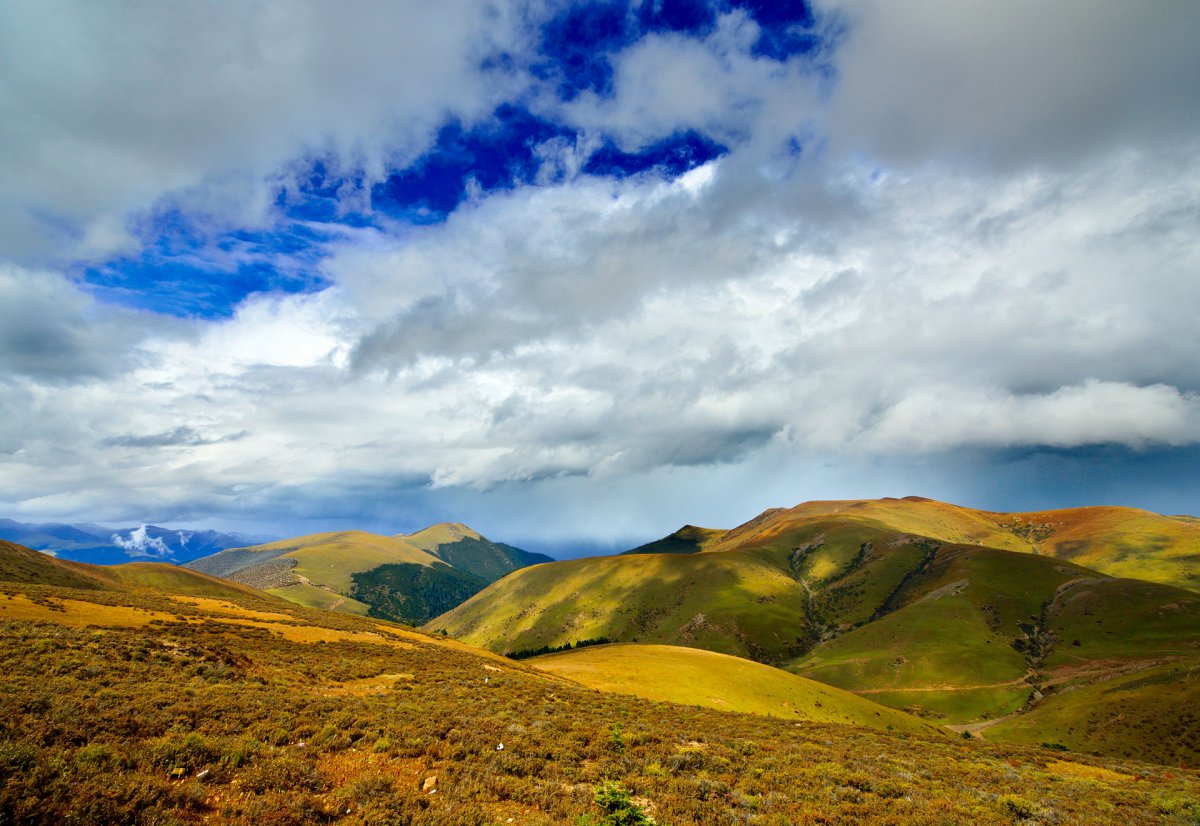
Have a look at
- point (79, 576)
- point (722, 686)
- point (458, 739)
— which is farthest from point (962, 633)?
point (79, 576)

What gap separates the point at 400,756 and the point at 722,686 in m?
48.4

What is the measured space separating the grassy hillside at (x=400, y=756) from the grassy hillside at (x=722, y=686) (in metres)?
16.3

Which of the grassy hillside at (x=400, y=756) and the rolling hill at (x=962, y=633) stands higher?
the grassy hillside at (x=400, y=756)

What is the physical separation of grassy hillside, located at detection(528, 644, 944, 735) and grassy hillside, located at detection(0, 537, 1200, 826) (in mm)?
16304

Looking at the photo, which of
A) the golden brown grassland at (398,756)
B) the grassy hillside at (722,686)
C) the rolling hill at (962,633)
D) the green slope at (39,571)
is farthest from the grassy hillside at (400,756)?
the green slope at (39,571)

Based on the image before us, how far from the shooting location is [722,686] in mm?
54750

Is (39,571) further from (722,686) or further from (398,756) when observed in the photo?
(398,756)

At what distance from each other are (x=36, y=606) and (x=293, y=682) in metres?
23.4

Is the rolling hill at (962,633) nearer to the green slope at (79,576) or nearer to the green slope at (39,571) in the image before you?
the green slope at (79,576)

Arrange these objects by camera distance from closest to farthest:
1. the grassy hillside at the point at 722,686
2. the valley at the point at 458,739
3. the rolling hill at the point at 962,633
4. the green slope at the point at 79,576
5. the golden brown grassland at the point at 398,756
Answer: the golden brown grassland at the point at 398,756 < the valley at the point at 458,739 < the grassy hillside at the point at 722,686 < the rolling hill at the point at 962,633 < the green slope at the point at 79,576

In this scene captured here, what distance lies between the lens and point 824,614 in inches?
7151

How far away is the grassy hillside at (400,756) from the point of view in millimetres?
10969

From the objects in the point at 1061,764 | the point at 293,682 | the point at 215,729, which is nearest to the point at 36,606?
the point at 293,682

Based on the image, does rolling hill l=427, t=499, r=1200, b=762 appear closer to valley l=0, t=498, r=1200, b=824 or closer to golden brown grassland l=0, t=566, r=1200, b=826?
valley l=0, t=498, r=1200, b=824
